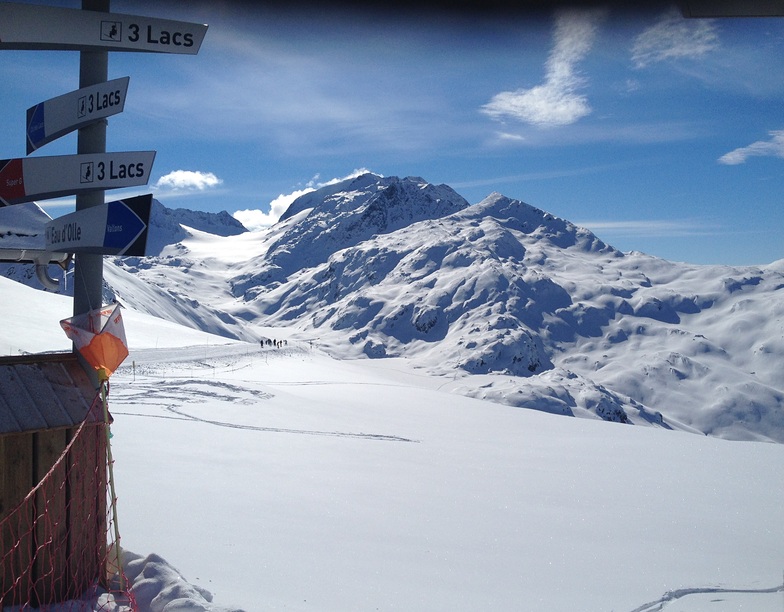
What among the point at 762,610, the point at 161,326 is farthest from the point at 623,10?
the point at 161,326

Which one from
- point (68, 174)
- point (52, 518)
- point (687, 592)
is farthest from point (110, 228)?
point (687, 592)

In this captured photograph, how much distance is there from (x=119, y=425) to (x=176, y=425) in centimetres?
115

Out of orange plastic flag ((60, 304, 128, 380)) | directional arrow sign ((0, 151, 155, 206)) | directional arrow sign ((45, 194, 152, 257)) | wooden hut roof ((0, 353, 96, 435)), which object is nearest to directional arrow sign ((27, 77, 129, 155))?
directional arrow sign ((0, 151, 155, 206))

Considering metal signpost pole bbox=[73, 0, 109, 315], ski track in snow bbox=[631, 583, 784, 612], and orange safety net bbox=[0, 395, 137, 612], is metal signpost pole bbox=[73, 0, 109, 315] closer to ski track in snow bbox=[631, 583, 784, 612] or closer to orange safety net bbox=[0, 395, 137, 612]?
orange safety net bbox=[0, 395, 137, 612]

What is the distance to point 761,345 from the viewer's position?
17538 centimetres

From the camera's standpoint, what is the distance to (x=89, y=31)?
4590 mm

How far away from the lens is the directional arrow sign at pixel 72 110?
15.8 feet

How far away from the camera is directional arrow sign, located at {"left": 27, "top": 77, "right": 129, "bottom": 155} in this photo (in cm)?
482

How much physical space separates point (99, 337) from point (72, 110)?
189 centimetres

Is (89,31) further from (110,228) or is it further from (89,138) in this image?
(110,228)

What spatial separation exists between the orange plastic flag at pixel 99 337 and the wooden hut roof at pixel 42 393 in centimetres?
25

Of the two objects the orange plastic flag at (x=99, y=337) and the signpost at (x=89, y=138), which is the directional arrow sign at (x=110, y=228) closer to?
the signpost at (x=89, y=138)

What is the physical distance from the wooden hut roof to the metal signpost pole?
1.62 ft

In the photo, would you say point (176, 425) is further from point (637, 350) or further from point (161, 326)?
point (637, 350)
